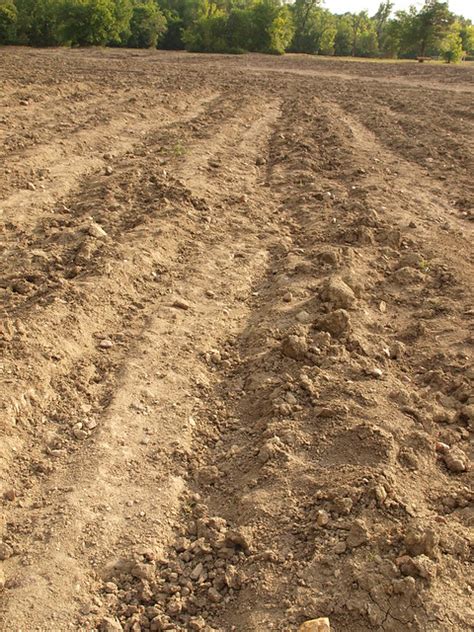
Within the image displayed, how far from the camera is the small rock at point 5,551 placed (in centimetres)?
313

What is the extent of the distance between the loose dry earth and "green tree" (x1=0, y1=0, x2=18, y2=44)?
31.2 meters

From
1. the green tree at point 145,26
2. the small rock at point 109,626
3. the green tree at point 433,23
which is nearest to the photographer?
the small rock at point 109,626

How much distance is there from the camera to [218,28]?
45438mm

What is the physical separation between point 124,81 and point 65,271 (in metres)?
14.8

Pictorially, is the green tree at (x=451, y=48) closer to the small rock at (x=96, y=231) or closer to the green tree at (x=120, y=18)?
the green tree at (x=120, y=18)

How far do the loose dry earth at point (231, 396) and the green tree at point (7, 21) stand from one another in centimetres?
3121

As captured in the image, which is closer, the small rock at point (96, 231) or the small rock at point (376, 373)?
the small rock at point (376, 373)

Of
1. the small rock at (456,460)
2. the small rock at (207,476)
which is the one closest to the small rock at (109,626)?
the small rock at (207,476)

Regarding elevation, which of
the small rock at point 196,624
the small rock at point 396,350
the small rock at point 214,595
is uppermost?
the small rock at point 396,350

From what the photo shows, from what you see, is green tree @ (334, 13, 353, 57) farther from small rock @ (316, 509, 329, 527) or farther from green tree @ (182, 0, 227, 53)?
small rock @ (316, 509, 329, 527)

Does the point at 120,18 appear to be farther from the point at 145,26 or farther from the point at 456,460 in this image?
the point at 456,460

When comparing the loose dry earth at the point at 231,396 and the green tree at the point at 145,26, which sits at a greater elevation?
the green tree at the point at 145,26

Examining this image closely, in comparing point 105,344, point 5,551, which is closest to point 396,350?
point 105,344

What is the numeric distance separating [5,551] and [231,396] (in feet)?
6.22
